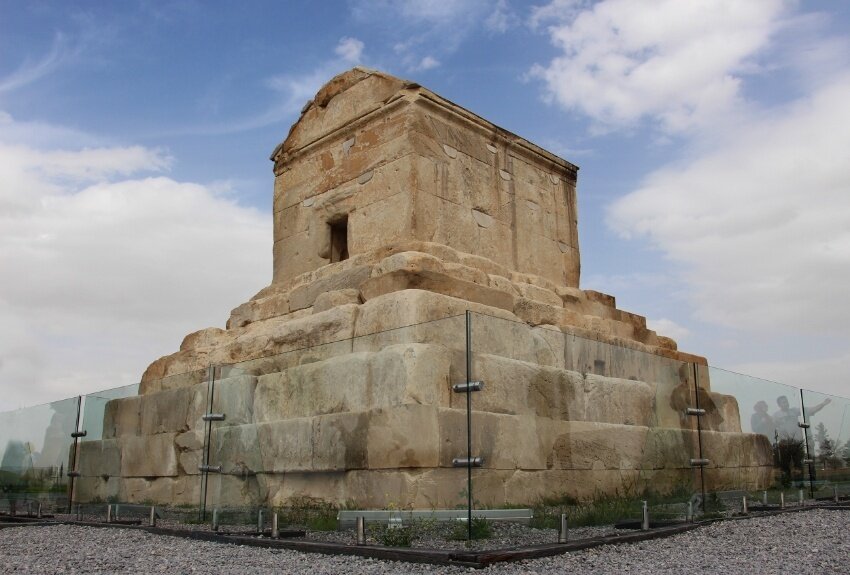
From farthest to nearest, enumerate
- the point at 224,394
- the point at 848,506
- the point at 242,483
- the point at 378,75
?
the point at 378,75, the point at 848,506, the point at 224,394, the point at 242,483

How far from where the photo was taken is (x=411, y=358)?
19.7 ft

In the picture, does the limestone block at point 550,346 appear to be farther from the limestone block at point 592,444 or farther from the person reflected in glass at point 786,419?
the person reflected in glass at point 786,419

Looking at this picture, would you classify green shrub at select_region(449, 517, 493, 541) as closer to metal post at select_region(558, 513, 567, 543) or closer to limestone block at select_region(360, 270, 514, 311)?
metal post at select_region(558, 513, 567, 543)

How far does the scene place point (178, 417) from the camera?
26.6 ft

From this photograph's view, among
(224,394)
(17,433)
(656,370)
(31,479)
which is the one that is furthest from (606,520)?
(17,433)

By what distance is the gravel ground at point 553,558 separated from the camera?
4488 millimetres

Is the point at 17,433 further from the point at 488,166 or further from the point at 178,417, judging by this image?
the point at 488,166

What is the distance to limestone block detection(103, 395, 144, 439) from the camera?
873 cm

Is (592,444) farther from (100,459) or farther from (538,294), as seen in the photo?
(100,459)

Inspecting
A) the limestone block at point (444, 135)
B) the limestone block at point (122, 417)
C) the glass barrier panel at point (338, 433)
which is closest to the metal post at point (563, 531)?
the glass barrier panel at point (338, 433)

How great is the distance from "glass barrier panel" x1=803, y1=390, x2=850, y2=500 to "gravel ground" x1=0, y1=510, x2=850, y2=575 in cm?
237

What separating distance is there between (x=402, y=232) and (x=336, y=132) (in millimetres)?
2003

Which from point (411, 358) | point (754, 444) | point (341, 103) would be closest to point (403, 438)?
point (411, 358)

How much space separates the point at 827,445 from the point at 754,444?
170 centimetres
